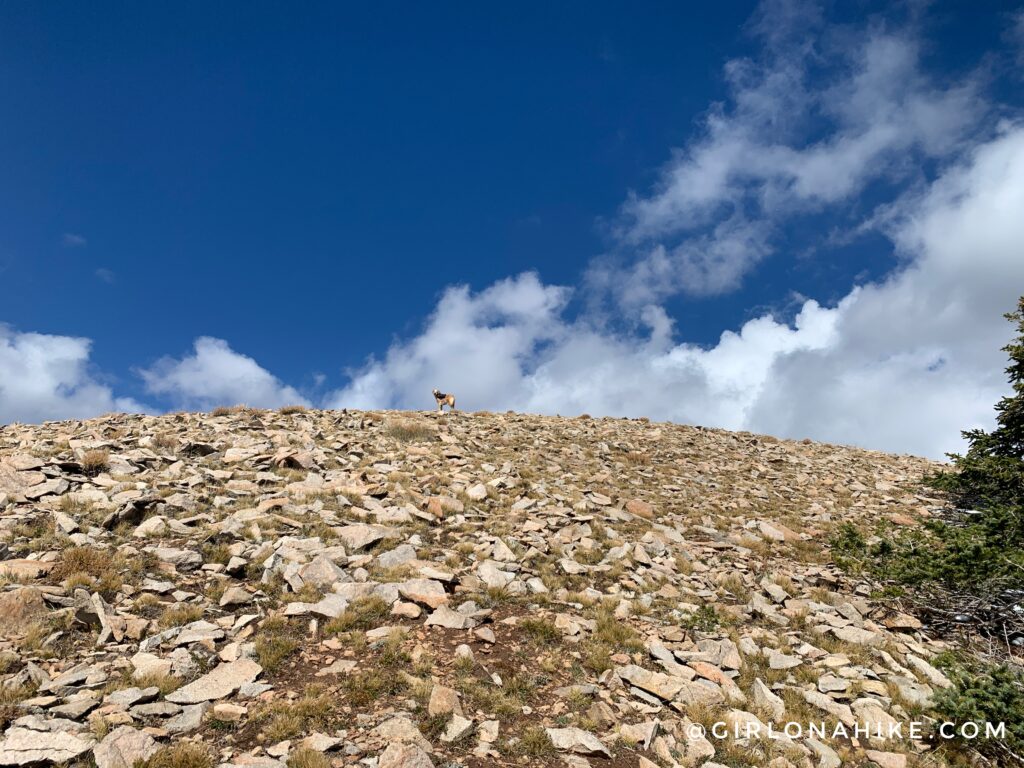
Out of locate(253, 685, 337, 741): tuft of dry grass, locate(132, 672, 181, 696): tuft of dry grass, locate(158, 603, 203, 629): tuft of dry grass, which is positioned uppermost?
locate(158, 603, 203, 629): tuft of dry grass

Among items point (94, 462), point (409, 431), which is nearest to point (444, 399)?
point (409, 431)

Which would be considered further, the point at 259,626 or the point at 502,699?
the point at 259,626

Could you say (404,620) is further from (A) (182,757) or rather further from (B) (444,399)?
(B) (444,399)

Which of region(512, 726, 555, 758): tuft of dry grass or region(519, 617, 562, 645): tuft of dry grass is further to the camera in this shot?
region(519, 617, 562, 645): tuft of dry grass

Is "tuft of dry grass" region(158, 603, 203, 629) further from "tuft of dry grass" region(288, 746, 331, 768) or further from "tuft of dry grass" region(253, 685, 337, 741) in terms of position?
"tuft of dry grass" region(288, 746, 331, 768)

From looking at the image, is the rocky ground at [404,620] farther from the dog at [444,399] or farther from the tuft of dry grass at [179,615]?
the dog at [444,399]

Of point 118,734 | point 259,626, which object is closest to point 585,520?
point 259,626

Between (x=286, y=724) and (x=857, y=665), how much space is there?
29.9 ft

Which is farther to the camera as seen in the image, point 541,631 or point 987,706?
point 541,631

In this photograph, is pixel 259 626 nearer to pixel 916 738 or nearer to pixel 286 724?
pixel 286 724

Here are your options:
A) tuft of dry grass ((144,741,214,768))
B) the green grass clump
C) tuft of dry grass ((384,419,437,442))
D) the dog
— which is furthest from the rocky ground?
the dog

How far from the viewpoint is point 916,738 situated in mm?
7402

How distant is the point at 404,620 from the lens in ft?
30.0

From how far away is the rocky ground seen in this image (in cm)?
661
